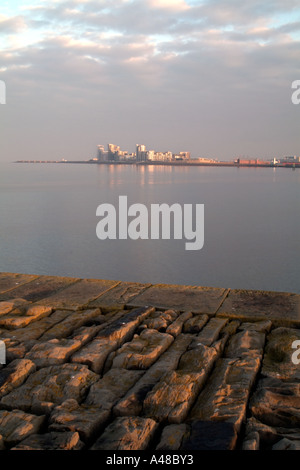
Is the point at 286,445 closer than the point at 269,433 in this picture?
Yes

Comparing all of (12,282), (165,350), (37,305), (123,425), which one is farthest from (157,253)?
(123,425)

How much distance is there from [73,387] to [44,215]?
16596 mm

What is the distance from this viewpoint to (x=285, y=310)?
13.6 ft

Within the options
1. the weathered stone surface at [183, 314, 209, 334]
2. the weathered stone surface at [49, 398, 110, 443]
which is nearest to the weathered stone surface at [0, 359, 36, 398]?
the weathered stone surface at [49, 398, 110, 443]

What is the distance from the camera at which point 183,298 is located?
4.61 m

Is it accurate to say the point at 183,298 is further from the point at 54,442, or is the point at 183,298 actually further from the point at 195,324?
the point at 54,442

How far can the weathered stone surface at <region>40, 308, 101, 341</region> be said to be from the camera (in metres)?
3.67

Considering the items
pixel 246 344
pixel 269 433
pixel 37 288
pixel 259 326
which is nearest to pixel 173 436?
pixel 269 433

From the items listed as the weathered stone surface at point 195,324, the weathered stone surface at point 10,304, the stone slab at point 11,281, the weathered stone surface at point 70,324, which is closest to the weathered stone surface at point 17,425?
the weathered stone surface at point 70,324

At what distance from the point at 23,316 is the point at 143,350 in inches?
56.5

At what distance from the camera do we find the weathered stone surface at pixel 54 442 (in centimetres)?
210

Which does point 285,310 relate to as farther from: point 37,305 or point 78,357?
point 37,305

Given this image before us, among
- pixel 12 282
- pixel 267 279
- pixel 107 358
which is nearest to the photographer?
pixel 107 358

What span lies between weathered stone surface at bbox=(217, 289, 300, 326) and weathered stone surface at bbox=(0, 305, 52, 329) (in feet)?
5.42
